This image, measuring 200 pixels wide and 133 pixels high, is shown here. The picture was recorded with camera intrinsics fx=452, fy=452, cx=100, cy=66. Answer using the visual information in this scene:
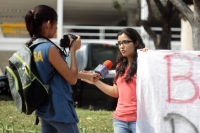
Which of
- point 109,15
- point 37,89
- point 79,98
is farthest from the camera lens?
point 109,15

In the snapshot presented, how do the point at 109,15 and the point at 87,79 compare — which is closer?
the point at 87,79

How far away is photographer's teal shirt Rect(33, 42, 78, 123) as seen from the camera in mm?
3070

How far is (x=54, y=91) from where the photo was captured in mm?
3090

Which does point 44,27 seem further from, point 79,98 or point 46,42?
point 79,98

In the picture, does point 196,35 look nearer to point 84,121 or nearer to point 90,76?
point 90,76

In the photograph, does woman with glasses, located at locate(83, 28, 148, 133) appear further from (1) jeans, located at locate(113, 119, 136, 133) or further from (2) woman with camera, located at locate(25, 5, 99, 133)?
(2) woman with camera, located at locate(25, 5, 99, 133)

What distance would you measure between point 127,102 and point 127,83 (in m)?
0.16

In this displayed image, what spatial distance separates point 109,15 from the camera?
25703mm

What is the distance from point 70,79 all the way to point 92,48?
632 cm

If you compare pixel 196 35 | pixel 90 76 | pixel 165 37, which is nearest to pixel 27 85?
pixel 90 76

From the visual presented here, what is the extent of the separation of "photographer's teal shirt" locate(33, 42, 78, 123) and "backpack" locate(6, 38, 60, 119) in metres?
0.03

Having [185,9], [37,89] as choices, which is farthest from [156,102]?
[185,9]

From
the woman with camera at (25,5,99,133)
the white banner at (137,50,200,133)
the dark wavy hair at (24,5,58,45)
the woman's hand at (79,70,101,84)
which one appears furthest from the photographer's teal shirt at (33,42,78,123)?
the white banner at (137,50,200,133)

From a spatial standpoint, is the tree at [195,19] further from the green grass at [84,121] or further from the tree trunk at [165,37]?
the tree trunk at [165,37]
